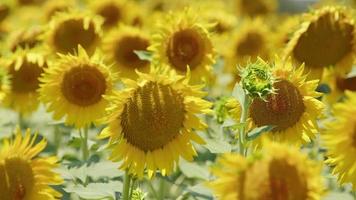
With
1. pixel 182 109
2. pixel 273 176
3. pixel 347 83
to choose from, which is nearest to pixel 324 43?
pixel 347 83

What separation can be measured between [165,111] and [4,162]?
70 cm

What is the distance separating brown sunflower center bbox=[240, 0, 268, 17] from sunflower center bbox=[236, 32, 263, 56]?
238cm

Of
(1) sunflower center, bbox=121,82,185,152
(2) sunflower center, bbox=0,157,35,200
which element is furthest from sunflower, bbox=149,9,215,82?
(2) sunflower center, bbox=0,157,35,200

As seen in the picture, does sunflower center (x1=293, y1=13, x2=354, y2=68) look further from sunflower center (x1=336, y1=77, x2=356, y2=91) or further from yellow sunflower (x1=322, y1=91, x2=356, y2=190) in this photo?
yellow sunflower (x1=322, y1=91, x2=356, y2=190)

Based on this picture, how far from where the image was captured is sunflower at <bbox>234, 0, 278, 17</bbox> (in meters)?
7.92

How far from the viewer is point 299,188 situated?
220cm

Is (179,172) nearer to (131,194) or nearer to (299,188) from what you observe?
(131,194)

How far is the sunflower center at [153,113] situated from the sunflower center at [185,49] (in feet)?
3.73

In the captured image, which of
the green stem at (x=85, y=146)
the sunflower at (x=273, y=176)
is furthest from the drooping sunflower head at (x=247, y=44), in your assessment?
the sunflower at (x=273, y=176)

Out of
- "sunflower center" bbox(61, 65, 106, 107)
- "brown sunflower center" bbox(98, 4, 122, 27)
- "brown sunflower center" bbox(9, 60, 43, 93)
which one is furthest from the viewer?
"brown sunflower center" bbox(98, 4, 122, 27)

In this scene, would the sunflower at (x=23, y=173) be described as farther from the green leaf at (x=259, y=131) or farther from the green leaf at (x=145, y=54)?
the green leaf at (x=145, y=54)

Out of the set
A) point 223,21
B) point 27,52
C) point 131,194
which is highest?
point 223,21

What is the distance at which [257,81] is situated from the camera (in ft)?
9.43

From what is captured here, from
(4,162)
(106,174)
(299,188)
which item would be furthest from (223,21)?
(299,188)
